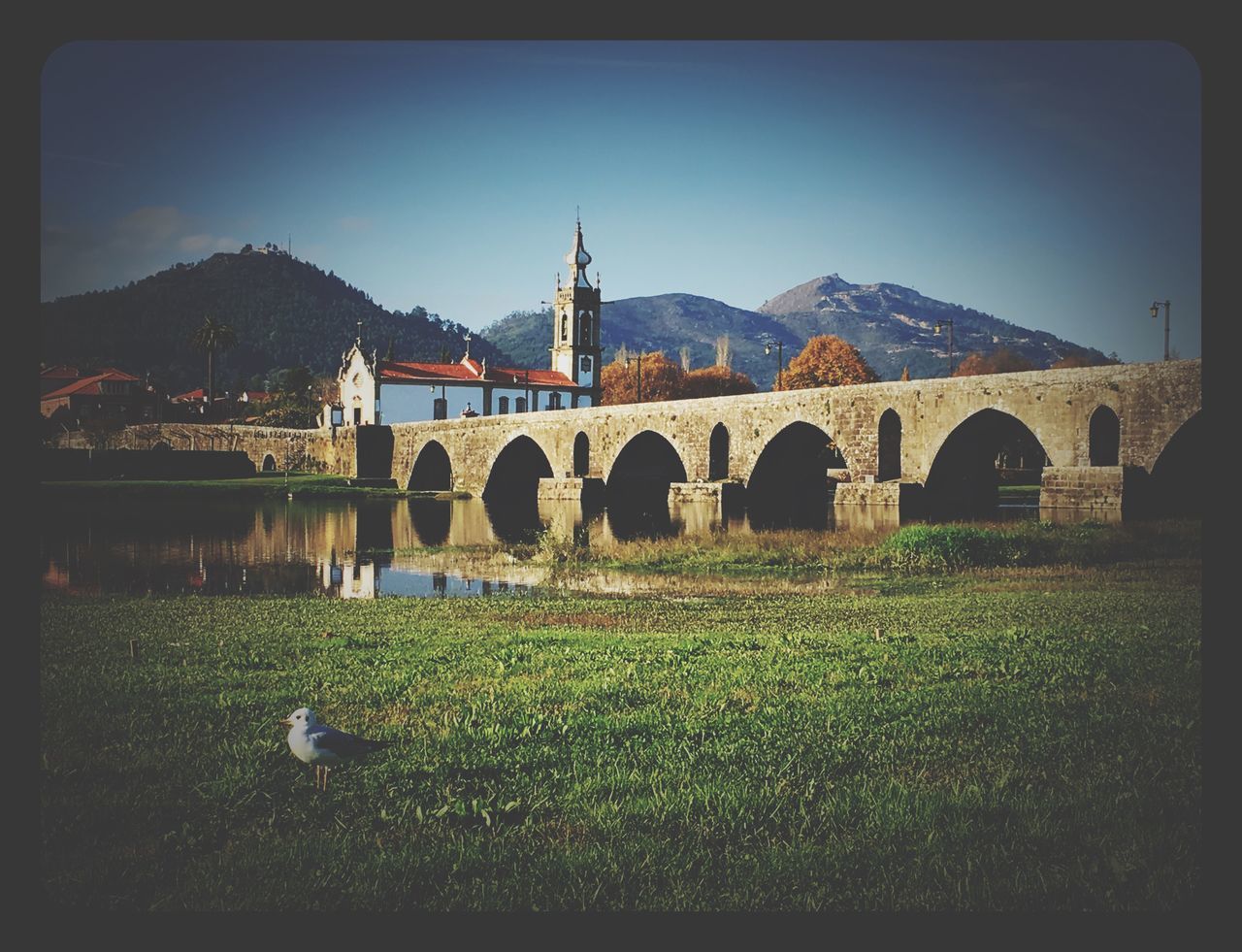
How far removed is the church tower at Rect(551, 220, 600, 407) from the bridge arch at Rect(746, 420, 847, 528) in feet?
133

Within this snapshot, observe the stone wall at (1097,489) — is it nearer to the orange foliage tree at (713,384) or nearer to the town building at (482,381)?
the town building at (482,381)

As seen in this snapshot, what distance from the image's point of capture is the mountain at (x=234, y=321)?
64.7m

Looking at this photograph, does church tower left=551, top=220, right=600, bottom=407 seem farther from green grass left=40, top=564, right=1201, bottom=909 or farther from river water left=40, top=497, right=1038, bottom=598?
green grass left=40, top=564, right=1201, bottom=909

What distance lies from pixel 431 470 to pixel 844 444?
111 feet

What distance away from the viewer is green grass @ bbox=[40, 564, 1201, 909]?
3.44 meters

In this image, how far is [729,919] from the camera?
10.00 ft

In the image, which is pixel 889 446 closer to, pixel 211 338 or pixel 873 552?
pixel 873 552

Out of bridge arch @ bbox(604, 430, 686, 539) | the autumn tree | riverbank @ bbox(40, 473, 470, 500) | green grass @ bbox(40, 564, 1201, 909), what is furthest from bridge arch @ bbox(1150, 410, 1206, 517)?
the autumn tree

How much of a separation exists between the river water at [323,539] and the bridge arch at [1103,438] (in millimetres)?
2389

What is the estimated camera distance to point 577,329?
275ft

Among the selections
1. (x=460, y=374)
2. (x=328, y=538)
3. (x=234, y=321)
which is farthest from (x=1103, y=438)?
(x=234, y=321)

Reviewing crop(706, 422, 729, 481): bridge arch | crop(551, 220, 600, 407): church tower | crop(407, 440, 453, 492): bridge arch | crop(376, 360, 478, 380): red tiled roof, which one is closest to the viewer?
crop(706, 422, 729, 481): bridge arch

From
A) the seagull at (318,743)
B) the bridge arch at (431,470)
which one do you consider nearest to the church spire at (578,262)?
the bridge arch at (431,470)

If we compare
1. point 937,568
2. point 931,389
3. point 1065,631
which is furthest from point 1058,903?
point 931,389
